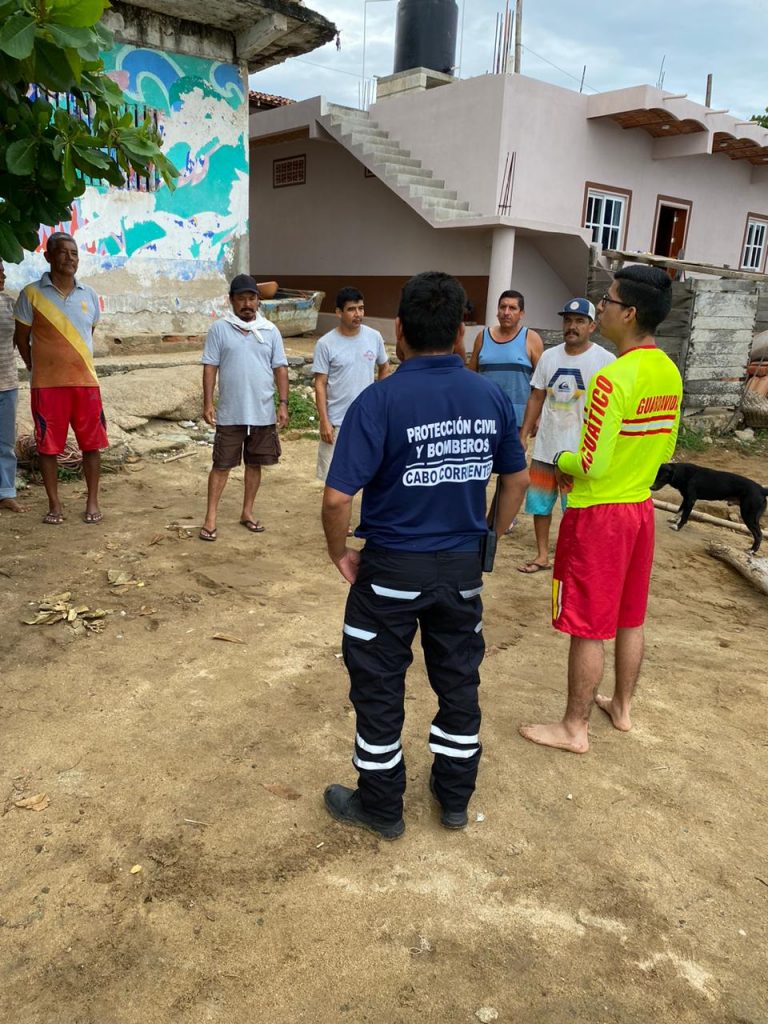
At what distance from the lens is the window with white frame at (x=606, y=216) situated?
45.9 feet

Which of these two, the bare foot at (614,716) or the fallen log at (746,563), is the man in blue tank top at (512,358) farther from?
the bare foot at (614,716)

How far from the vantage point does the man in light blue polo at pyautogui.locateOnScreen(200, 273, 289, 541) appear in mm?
5340

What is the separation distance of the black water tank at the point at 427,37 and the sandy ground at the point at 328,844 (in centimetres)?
1475

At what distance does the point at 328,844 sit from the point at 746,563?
4.50 meters

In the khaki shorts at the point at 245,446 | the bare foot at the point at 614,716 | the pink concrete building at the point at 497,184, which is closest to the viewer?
the bare foot at the point at 614,716

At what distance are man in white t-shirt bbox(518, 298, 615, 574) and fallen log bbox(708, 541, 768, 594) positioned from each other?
67.9 inches

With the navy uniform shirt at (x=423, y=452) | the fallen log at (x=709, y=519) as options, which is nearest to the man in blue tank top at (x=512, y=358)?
the fallen log at (x=709, y=519)

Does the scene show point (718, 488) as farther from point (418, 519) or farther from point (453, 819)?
point (418, 519)

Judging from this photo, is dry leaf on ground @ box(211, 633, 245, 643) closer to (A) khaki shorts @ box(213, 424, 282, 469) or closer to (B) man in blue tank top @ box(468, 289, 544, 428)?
(A) khaki shorts @ box(213, 424, 282, 469)

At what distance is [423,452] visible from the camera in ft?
7.63

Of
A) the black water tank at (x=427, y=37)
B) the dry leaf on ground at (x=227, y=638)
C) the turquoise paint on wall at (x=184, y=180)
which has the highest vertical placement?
the black water tank at (x=427, y=37)

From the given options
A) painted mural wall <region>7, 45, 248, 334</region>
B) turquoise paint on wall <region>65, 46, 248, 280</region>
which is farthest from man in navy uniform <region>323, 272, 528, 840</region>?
turquoise paint on wall <region>65, 46, 248, 280</region>

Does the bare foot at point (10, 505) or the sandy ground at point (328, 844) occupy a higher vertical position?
the bare foot at point (10, 505)

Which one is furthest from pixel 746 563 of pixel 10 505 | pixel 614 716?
pixel 10 505
